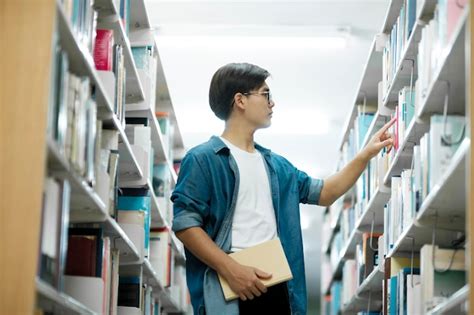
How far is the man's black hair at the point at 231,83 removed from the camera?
362 cm

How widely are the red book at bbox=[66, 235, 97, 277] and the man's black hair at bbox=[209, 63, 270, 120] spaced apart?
29.7 inches

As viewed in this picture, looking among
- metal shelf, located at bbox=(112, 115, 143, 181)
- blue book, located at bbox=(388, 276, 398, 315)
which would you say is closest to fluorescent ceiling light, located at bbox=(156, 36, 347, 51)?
metal shelf, located at bbox=(112, 115, 143, 181)

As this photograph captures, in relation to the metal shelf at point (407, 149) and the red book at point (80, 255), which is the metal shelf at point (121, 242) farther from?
the metal shelf at point (407, 149)

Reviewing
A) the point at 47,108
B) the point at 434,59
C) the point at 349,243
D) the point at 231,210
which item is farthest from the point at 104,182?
the point at 349,243

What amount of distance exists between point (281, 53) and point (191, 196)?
3642 mm

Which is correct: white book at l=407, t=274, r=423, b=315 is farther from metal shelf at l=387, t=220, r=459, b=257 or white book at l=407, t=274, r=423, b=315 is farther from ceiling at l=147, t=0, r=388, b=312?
ceiling at l=147, t=0, r=388, b=312

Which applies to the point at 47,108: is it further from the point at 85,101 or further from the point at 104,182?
the point at 104,182

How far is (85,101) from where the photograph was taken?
2.85 metres

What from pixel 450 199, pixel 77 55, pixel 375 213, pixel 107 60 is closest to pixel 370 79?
pixel 375 213

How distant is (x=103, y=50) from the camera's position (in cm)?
335

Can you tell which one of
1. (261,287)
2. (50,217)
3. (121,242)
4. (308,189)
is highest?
(308,189)

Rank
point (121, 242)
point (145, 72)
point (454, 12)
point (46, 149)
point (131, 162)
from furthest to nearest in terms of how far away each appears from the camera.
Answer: point (145, 72) → point (131, 162) → point (121, 242) → point (454, 12) → point (46, 149)

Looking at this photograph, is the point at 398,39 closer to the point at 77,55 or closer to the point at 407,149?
the point at 407,149

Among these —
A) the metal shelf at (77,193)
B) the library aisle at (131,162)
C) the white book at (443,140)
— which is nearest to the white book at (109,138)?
the library aisle at (131,162)
